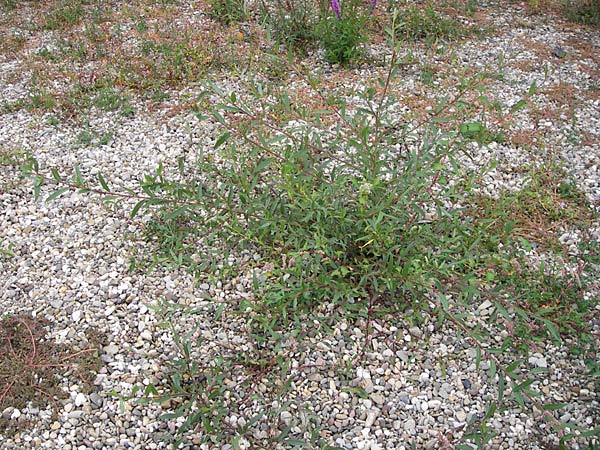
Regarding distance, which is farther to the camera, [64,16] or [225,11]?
[64,16]

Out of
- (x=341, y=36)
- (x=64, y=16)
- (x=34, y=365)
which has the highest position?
(x=341, y=36)

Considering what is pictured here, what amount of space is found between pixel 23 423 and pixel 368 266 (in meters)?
1.71

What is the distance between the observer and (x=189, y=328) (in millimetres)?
3174

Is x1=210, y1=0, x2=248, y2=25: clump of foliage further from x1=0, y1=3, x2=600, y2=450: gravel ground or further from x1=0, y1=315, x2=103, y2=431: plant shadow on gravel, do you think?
x1=0, y1=315, x2=103, y2=431: plant shadow on gravel

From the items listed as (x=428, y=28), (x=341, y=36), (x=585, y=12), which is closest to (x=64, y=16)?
(x=341, y=36)

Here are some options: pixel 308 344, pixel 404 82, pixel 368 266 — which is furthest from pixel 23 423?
pixel 404 82

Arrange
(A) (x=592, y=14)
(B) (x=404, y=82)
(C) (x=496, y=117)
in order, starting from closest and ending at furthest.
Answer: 1. (C) (x=496, y=117)
2. (B) (x=404, y=82)
3. (A) (x=592, y=14)

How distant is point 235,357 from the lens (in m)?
3.04

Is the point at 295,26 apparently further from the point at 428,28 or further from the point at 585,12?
the point at 585,12

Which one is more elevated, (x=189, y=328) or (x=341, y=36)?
(x=341, y=36)

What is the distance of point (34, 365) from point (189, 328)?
0.74 metres

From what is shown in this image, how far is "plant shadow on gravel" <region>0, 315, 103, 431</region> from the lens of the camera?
286 cm

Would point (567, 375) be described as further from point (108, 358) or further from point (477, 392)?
point (108, 358)

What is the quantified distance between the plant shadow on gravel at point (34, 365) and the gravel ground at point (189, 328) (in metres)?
0.03
